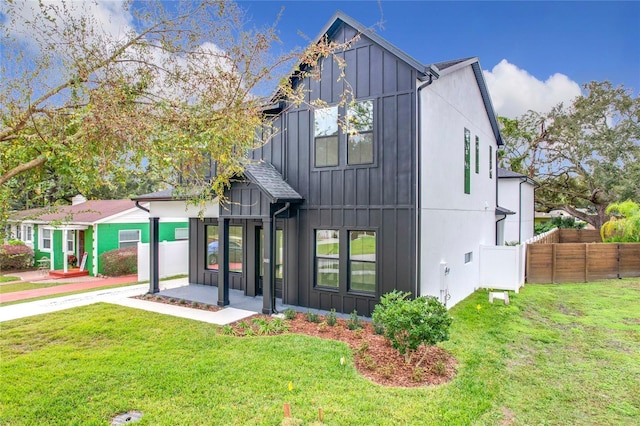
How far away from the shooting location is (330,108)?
9078 mm

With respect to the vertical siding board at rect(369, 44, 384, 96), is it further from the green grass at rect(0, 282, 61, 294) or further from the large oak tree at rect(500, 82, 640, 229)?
the large oak tree at rect(500, 82, 640, 229)

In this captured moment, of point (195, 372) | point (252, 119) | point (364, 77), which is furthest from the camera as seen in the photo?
point (364, 77)

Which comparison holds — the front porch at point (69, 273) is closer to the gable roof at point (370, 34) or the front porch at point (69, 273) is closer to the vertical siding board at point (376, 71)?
the gable roof at point (370, 34)

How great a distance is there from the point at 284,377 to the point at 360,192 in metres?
4.66

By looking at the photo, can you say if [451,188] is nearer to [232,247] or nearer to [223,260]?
[223,260]

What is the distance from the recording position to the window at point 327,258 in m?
8.98

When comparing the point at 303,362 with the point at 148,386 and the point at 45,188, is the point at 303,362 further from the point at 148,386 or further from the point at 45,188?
the point at 45,188

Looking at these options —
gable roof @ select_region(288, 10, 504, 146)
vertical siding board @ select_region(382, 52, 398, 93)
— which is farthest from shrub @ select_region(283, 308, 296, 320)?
vertical siding board @ select_region(382, 52, 398, 93)

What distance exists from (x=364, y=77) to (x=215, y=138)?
5.33 meters

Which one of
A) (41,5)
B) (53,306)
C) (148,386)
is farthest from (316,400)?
(53,306)

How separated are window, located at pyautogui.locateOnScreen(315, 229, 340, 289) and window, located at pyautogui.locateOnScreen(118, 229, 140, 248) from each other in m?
11.9

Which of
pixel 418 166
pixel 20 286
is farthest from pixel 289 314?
pixel 20 286

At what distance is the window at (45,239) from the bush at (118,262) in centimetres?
430

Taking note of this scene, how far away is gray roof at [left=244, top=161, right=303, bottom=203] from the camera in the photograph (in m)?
8.50
